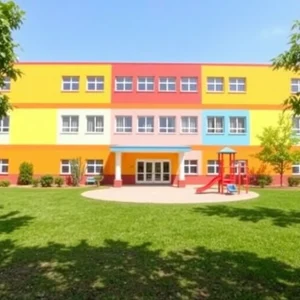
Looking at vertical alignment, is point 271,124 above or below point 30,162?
above

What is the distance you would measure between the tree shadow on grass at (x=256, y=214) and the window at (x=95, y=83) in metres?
18.3

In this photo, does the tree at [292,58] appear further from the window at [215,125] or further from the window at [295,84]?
the window at [295,84]

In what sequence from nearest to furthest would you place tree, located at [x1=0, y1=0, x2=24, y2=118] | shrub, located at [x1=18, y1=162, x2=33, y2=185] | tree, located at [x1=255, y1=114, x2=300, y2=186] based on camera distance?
1. tree, located at [x1=0, y1=0, x2=24, y2=118]
2. tree, located at [x1=255, y1=114, x2=300, y2=186]
3. shrub, located at [x1=18, y1=162, x2=33, y2=185]

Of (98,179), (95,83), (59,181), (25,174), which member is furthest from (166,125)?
(25,174)

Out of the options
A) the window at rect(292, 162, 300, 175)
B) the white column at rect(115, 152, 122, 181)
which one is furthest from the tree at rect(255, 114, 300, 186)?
the white column at rect(115, 152, 122, 181)

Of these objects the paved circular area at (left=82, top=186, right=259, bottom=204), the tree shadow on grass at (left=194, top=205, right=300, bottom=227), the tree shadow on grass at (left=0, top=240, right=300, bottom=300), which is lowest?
the tree shadow on grass at (left=0, top=240, right=300, bottom=300)

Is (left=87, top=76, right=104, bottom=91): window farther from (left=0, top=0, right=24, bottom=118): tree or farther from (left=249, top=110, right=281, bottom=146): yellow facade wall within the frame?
(left=0, top=0, right=24, bottom=118): tree

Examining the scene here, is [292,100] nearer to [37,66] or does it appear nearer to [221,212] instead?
[221,212]

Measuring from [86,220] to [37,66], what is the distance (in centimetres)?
2241

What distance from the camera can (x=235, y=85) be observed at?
30469 mm

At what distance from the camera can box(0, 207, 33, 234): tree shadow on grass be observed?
9898 mm

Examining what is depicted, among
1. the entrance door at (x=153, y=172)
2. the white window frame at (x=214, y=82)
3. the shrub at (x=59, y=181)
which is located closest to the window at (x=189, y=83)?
the white window frame at (x=214, y=82)

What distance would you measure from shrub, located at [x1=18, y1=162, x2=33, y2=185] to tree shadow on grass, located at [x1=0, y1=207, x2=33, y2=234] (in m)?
16.4

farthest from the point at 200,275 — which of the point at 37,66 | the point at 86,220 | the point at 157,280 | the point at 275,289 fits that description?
the point at 37,66
